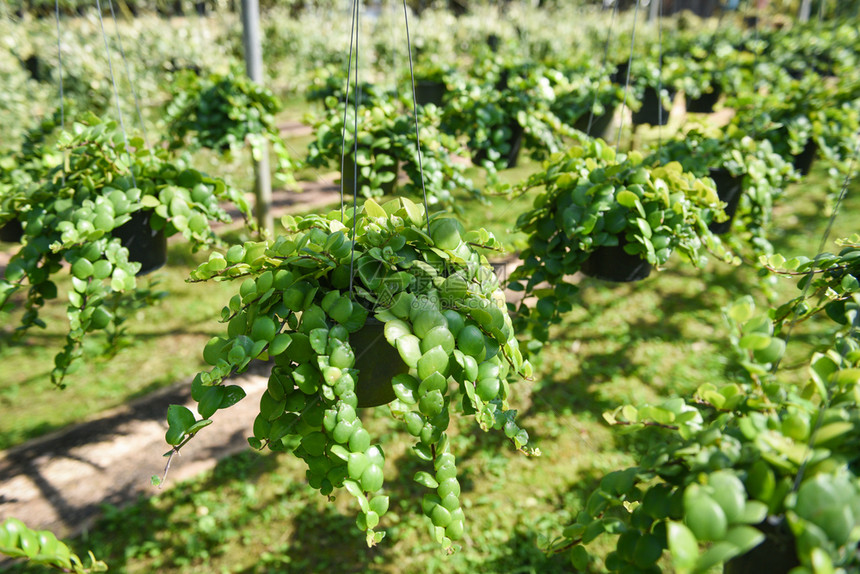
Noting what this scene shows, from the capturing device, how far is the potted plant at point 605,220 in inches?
52.5

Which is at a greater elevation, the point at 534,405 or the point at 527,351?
the point at 527,351

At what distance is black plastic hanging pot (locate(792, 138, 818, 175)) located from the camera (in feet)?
7.34

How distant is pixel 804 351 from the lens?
3271 mm

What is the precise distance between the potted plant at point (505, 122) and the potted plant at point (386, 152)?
→ 280 millimetres

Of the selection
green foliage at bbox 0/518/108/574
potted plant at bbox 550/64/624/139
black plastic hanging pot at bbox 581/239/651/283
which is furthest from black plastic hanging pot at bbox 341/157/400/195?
green foliage at bbox 0/518/108/574

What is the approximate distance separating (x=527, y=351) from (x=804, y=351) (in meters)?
2.72

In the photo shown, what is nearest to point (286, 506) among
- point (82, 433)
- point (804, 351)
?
point (82, 433)

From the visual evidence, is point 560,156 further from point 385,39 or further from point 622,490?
point 385,39

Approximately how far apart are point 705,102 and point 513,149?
201 centimetres

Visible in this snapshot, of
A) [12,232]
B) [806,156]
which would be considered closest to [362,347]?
[12,232]

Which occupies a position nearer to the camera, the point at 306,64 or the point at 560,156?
the point at 560,156

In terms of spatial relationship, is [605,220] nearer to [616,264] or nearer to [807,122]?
[616,264]

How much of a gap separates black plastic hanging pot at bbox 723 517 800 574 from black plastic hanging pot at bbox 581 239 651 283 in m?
0.93

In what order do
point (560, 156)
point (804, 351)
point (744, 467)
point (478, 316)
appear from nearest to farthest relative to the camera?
point (744, 467)
point (478, 316)
point (560, 156)
point (804, 351)
